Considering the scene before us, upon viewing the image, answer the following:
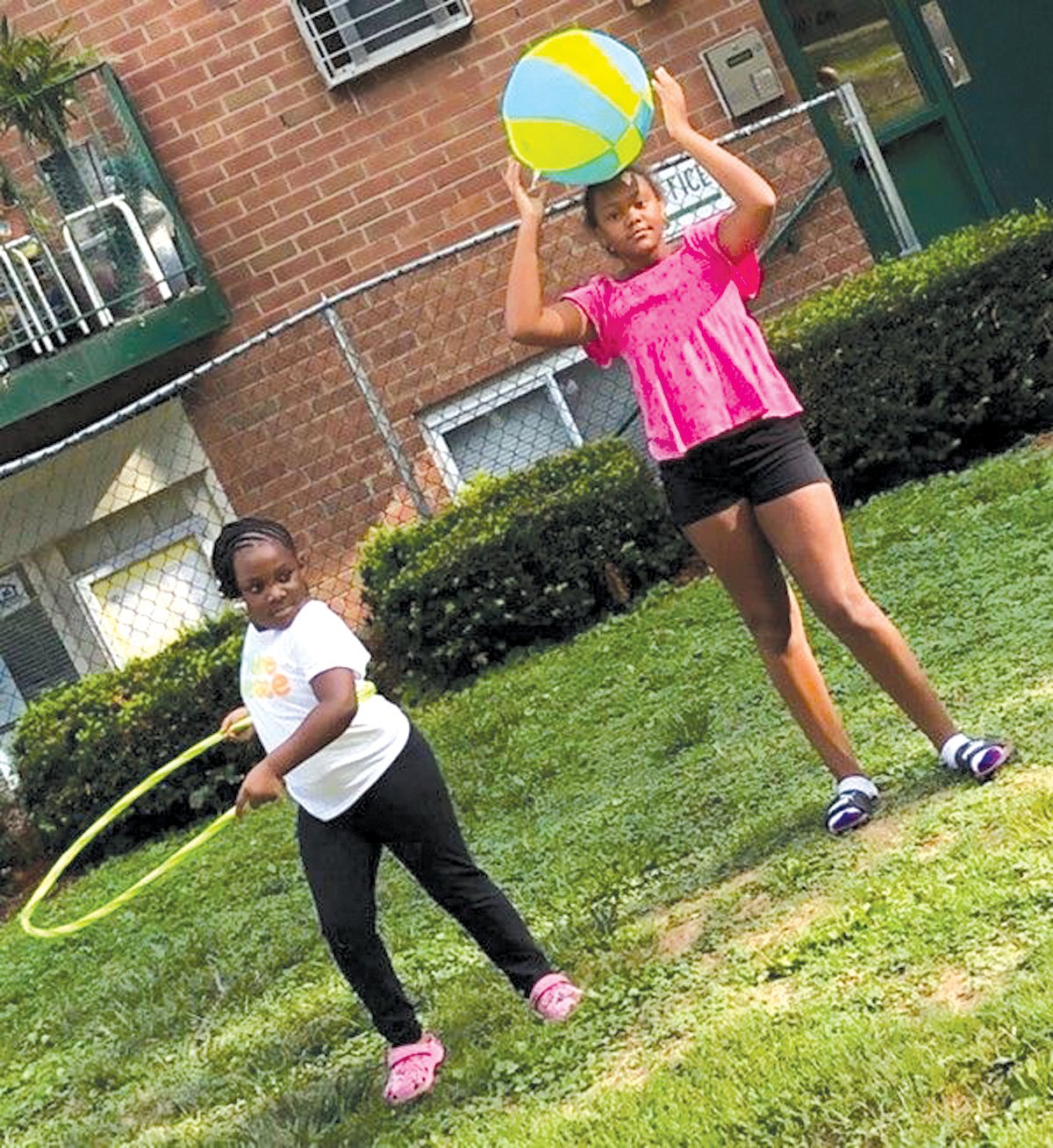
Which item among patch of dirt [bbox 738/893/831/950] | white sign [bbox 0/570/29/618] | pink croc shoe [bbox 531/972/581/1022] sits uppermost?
white sign [bbox 0/570/29/618]

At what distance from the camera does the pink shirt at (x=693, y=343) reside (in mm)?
5469

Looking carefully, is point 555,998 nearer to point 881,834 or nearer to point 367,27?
point 881,834

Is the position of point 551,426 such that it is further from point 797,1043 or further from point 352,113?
point 797,1043

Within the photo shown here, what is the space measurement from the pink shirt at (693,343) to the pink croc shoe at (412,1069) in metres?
1.60

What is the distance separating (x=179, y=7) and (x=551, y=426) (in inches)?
129

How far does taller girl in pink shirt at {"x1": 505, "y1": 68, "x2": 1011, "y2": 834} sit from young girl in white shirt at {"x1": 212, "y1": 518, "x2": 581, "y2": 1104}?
93cm

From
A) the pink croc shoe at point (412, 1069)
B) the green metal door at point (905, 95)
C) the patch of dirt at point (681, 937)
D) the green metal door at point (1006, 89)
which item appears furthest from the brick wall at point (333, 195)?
the pink croc shoe at point (412, 1069)

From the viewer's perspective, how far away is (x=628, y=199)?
5516 mm

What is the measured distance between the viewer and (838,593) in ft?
17.9

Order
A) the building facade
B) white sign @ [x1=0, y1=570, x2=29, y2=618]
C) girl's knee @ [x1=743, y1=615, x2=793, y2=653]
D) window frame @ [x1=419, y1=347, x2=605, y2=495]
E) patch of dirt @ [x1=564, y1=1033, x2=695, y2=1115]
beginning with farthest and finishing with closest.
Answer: white sign @ [x1=0, y1=570, x2=29, y2=618]
window frame @ [x1=419, y1=347, x2=605, y2=495]
the building facade
girl's knee @ [x1=743, y1=615, x2=793, y2=653]
patch of dirt @ [x1=564, y1=1033, x2=695, y2=1115]

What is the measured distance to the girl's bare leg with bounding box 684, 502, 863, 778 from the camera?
558cm

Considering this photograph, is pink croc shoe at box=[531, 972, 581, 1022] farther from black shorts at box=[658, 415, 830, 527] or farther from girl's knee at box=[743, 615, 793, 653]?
black shorts at box=[658, 415, 830, 527]

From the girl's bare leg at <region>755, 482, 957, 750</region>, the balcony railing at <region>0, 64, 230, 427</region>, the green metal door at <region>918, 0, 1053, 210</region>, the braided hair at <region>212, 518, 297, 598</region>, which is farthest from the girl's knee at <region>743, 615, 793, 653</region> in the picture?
the green metal door at <region>918, 0, 1053, 210</region>

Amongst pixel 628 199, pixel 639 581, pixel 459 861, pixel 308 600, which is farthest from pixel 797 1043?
pixel 639 581
